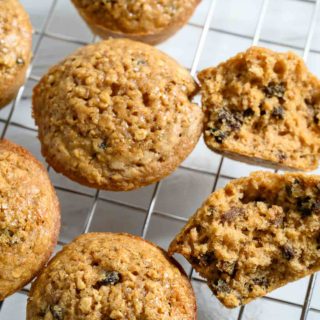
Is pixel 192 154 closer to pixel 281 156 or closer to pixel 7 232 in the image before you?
pixel 281 156

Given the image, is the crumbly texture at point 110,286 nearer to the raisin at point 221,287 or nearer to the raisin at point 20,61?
the raisin at point 221,287

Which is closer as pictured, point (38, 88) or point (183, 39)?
point (38, 88)

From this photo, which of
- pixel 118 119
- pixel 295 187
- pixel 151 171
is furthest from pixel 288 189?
pixel 118 119

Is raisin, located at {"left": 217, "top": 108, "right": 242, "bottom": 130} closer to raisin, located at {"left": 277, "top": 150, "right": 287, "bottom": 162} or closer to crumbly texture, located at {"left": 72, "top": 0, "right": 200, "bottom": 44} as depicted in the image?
raisin, located at {"left": 277, "top": 150, "right": 287, "bottom": 162}

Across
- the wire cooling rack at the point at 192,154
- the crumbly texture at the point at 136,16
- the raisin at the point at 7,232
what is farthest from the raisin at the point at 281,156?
the raisin at the point at 7,232

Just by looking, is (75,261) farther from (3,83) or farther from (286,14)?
(286,14)

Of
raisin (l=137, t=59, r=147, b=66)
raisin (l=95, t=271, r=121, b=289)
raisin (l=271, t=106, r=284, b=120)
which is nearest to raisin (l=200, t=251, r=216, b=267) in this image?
raisin (l=95, t=271, r=121, b=289)

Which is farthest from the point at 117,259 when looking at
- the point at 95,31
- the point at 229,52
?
the point at 229,52
